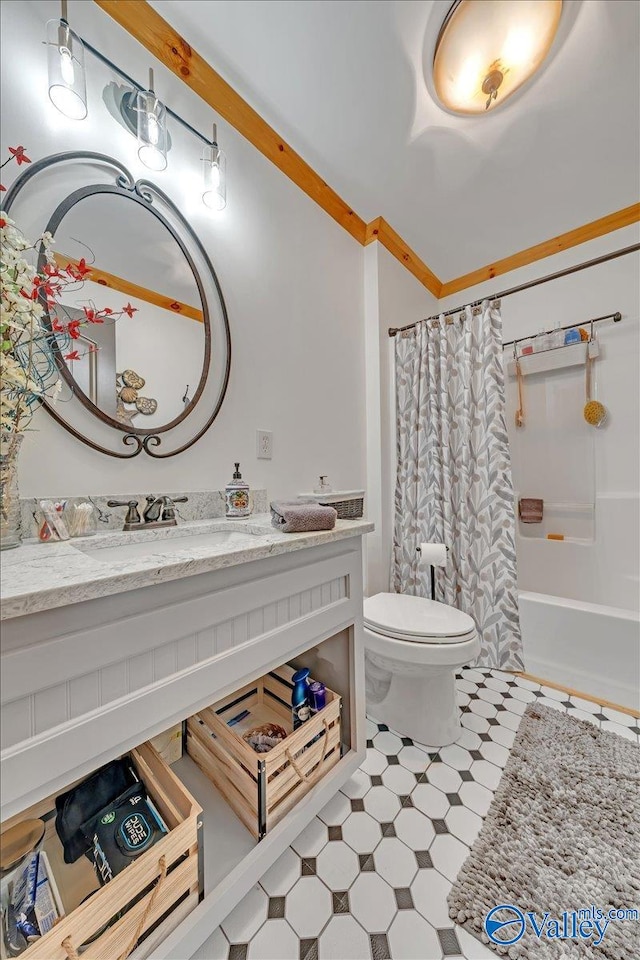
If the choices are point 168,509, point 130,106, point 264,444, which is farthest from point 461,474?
point 130,106

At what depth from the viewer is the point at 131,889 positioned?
0.60 metres

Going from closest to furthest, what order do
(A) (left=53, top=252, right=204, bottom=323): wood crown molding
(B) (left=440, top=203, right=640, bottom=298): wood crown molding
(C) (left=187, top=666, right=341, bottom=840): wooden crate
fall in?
1. (C) (left=187, top=666, right=341, bottom=840): wooden crate
2. (A) (left=53, top=252, right=204, bottom=323): wood crown molding
3. (B) (left=440, top=203, right=640, bottom=298): wood crown molding

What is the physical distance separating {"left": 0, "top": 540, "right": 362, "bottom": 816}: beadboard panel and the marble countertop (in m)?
0.04

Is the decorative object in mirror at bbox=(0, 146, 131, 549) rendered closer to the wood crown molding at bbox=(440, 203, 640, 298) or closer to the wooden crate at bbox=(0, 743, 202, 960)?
the wooden crate at bbox=(0, 743, 202, 960)

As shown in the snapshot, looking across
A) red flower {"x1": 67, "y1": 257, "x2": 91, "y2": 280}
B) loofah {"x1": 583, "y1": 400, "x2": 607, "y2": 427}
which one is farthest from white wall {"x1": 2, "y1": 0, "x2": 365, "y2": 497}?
loofah {"x1": 583, "y1": 400, "x2": 607, "y2": 427}

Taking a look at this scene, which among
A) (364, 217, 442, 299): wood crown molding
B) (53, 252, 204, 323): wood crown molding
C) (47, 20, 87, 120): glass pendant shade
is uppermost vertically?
(364, 217, 442, 299): wood crown molding

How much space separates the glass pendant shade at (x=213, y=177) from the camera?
120 centimetres

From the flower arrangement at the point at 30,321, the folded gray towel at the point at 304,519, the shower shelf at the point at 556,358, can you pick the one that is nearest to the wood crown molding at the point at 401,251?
the shower shelf at the point at 556,358

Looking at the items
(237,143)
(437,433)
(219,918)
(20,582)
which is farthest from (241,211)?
(219,918)

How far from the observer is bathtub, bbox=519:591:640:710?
145 cm

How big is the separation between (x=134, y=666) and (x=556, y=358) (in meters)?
2.61

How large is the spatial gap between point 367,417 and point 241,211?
111 centimetres

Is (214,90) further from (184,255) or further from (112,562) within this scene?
(112,562)

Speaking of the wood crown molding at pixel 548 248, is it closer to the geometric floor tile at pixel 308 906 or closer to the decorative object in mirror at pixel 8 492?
the decorative object in mirror at pixel 8 492
